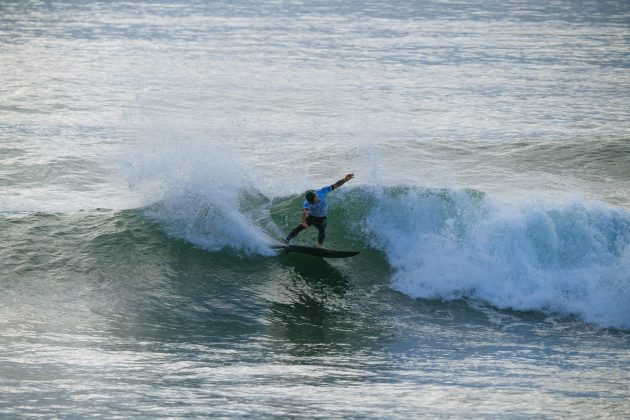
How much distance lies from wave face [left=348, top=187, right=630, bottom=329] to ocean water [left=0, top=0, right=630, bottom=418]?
43 millimetres

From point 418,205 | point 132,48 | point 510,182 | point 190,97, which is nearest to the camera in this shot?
point 418,205

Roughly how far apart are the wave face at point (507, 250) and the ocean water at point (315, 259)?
43 mm

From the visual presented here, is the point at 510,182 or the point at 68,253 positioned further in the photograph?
the point at 510,182

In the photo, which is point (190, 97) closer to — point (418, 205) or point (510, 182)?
point (510, 182)

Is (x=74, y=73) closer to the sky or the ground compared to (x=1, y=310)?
closer to the sky

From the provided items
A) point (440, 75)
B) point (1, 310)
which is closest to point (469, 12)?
point (440, 75)

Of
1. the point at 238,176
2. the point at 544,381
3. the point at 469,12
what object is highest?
the point at 469,12

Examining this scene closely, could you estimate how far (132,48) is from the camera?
161ft

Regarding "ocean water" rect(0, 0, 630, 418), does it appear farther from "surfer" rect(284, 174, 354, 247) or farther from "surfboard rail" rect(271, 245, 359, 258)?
"surfer" rect(284, 174, 354, 247)

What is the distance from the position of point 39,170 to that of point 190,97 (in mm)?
11135

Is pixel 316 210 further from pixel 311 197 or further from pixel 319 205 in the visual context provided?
pixel 311 197

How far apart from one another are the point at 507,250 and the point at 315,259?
3.91 meters

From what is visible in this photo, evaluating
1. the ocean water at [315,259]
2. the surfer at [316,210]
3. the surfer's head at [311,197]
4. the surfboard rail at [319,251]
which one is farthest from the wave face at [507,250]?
the surfer's head at [311,197]

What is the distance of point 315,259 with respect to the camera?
52.1ft
